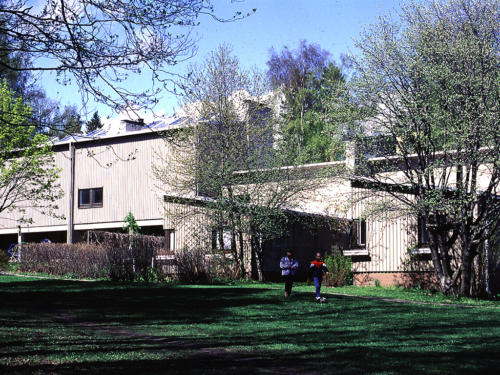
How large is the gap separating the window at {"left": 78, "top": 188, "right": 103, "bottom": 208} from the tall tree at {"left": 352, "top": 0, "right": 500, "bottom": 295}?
23247 millimetres

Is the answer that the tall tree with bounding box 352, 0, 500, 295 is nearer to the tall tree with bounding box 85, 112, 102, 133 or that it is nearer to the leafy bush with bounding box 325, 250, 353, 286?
the leafy bush with bounding box 325, 250, 353, 286

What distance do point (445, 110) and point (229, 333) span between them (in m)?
12.6

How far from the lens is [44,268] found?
28.6 m

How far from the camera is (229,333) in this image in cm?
1270

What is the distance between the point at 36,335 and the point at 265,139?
18.0 m

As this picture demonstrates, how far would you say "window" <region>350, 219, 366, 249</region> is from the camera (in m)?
27.6

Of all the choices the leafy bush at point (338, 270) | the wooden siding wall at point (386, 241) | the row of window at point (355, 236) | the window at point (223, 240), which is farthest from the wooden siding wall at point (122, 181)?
the wooden siding wall at point (386, 241)

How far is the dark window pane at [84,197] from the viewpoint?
43.3 meters

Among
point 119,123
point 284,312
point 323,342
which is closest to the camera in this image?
point 323,342

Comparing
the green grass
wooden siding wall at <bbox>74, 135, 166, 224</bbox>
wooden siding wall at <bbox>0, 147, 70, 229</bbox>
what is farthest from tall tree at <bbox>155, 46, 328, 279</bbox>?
wooden siding wall at <bbox>0, 147, 70, 229</bbox>

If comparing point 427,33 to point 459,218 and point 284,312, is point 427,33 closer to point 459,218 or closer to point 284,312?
point 459,218

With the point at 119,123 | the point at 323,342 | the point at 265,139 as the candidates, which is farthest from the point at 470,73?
the point at 119,123

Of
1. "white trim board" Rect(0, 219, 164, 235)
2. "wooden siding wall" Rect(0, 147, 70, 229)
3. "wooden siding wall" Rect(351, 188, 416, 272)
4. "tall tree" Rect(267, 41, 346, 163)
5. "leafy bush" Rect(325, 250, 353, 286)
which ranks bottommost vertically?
"leafy bush" Rect(325, 250, 353, 286)

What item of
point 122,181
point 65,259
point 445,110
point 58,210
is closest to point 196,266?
point 65,259
